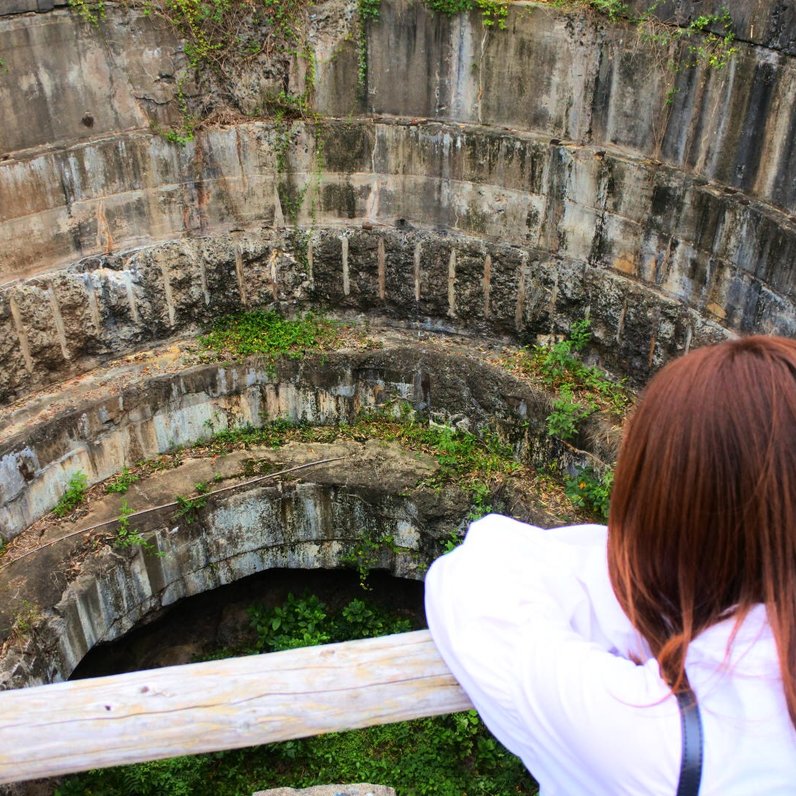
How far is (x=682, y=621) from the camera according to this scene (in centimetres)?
143

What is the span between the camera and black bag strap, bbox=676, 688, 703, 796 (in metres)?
1.31

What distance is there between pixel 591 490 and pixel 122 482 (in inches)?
162

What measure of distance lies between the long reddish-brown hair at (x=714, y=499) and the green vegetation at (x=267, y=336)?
6703 millimetres

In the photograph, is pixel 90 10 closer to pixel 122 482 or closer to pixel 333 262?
pixel 333 262

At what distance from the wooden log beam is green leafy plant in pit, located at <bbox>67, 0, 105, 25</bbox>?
642 centimetres

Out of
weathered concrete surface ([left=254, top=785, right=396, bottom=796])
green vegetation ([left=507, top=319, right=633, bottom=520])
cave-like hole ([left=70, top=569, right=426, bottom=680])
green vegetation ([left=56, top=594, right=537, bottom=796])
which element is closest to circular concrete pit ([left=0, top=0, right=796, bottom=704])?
green vegetation ([left=507, top=319, right=633, bottom=520])

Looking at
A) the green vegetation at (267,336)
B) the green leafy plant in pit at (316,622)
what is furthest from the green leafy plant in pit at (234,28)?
the green leafy plant in pit at (316,622)

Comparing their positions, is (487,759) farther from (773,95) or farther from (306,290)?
(773,95)

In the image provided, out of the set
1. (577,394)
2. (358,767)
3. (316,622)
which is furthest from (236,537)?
(577,394)

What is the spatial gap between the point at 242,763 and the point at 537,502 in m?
3.36

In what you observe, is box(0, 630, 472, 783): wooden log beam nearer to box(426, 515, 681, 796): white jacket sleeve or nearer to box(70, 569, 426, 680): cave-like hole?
box(426, 515, 681, 796): white jacket sleeve

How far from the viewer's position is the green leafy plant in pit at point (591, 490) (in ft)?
22.2

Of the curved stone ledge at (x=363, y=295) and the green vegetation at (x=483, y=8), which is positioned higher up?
the green vegetation at (x=483, y=8)

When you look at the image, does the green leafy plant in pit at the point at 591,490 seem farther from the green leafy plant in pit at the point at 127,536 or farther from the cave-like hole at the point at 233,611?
the green leafy plant in pit at the point at 127,536
